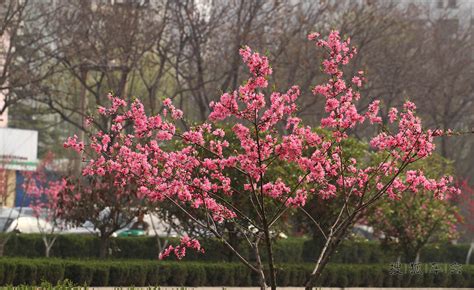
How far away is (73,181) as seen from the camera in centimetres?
2505

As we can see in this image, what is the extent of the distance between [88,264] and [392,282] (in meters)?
8.86

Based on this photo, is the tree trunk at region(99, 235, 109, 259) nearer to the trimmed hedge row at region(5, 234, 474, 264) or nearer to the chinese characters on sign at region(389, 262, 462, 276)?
the trimmed hedge row at region(5, 234, 474, 264)

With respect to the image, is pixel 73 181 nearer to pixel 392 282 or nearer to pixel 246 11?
pixel 392 282

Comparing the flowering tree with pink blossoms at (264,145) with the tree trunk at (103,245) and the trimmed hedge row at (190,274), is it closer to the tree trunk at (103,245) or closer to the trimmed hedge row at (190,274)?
the trimmed hedge row at (190,274)

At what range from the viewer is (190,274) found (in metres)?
23.2

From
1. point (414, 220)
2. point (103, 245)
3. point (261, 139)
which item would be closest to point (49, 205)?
point (103, 245)

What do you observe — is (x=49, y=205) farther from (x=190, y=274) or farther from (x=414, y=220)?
(x=414, y=220)

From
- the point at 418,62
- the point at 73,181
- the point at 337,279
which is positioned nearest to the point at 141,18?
the point at 73,181

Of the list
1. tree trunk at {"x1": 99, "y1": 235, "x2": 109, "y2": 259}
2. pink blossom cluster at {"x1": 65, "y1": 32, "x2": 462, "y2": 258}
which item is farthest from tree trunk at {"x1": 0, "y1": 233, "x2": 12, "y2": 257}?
pink blossom cluster at {"x1": 65, "y1": 32, "x2": 462, "y2": 258}

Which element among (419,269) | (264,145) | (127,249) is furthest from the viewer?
(127,249)

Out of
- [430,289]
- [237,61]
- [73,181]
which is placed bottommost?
[430,289]

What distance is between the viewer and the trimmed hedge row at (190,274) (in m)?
20.6

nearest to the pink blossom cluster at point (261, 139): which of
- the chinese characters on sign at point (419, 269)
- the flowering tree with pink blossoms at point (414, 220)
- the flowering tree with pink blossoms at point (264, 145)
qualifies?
the flowering tree with pink blossoms at point (264, 145)

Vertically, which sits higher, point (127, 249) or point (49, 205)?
point (49, 205)
